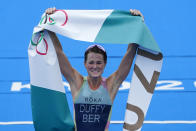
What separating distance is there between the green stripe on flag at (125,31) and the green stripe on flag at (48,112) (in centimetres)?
64

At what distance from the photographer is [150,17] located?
9.42 meters

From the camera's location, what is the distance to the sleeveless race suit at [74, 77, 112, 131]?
471 centimetres

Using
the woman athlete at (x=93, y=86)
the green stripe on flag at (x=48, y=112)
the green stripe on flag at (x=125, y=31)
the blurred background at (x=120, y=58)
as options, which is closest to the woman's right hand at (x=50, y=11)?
the woman athlete at (x=93, y=86)

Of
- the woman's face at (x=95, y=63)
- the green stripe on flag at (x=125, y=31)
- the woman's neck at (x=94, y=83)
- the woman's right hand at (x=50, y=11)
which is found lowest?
the woman's neck at (x=94, y=83)

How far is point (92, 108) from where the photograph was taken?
472 centimetres

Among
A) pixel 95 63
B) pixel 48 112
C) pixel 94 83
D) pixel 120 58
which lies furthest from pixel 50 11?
pixel 120 58

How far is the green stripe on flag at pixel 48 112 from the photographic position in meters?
4.70

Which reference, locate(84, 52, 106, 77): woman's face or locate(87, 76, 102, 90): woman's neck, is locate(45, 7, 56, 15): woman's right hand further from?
locate(87, 76, 102, 90): woman's neck

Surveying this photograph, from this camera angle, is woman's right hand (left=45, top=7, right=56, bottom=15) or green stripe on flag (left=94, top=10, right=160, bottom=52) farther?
woman's right hand (left=45, top=7, right=56, bottom=15)

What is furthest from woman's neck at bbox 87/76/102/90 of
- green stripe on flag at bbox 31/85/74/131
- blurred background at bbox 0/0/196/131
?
blurred background at bbox 0/0/196/131

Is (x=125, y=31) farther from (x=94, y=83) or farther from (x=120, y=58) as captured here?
(x=120, y=58)

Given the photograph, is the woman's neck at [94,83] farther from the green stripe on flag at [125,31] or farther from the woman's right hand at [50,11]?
the woman's right hand at [50,11]

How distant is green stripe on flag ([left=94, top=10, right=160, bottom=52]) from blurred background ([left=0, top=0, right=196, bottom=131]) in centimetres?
210

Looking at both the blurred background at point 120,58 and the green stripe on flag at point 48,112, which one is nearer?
the green stripe on flag at point 48,112
